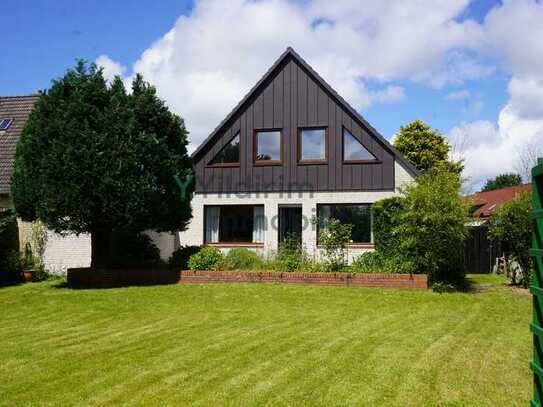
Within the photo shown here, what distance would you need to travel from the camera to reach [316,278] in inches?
613

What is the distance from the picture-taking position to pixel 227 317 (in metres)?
11.0

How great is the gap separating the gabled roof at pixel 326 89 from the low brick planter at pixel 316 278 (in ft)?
19.7

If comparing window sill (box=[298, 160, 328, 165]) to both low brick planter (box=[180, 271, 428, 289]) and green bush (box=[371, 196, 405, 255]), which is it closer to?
green bush (box=[371, 196, 405, 255])

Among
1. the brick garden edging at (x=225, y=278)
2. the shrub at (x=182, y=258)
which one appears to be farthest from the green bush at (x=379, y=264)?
the shrub at (x=182, y=258)

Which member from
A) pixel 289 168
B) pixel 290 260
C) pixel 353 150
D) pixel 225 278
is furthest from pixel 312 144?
pixel 225 278

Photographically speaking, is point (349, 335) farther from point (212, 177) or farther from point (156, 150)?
point (212, 177)

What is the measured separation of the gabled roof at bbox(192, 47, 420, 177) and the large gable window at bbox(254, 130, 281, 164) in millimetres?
1320

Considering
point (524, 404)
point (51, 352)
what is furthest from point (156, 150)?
point (524, 404)

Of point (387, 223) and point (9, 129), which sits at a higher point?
point (9, 129)

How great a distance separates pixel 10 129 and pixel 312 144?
41.0ft

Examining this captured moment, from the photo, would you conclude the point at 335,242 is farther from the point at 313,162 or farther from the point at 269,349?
the point at 269,349

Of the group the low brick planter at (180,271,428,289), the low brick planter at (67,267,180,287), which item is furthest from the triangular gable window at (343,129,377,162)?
the low brick planter at (67,267,180,287)

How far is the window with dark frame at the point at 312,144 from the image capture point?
20953 mm

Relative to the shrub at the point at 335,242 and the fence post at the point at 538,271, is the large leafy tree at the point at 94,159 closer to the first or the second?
the shrub at the point at 335,242
